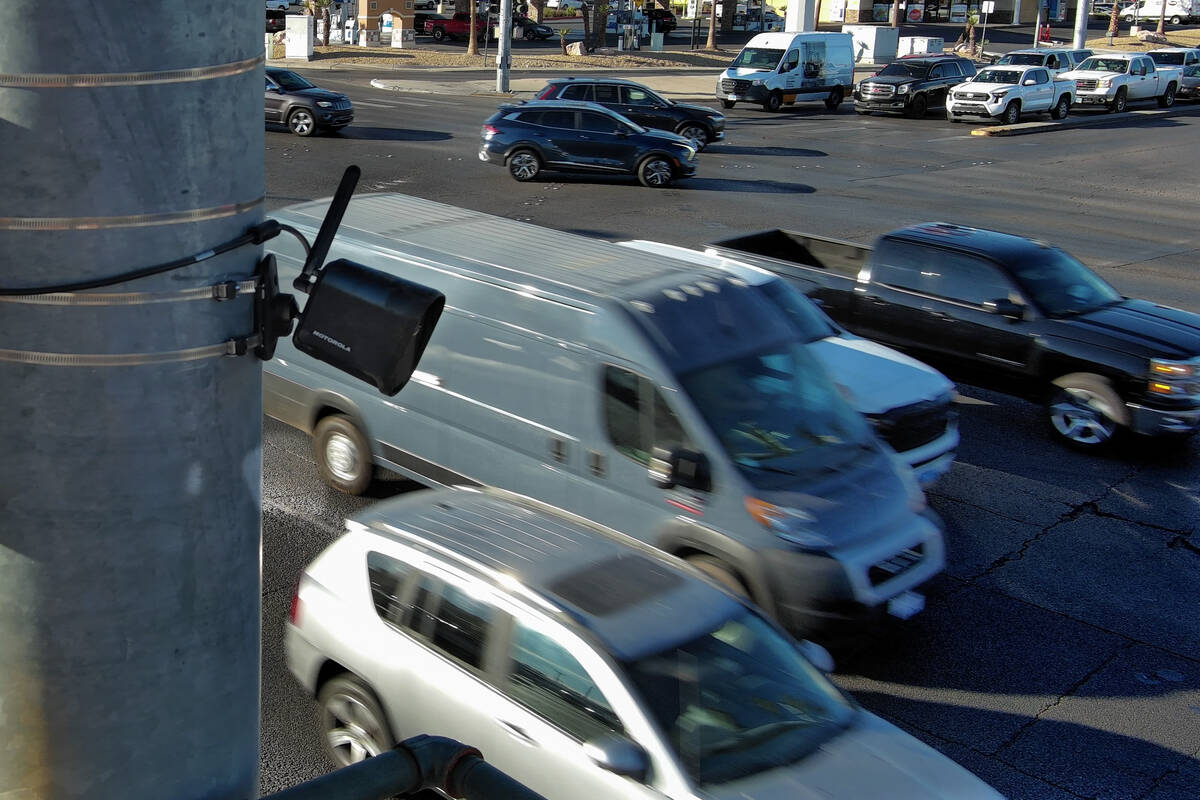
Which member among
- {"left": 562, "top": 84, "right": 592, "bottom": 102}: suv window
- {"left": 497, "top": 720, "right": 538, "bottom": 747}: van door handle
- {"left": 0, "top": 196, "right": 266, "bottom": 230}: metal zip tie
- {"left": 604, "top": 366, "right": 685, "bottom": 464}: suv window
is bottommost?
{"left": 497, "top": 720, "right": 538, "bottom": 747}: van door handle

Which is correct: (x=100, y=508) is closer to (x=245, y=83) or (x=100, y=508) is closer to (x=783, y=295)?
(x=245, y=83)

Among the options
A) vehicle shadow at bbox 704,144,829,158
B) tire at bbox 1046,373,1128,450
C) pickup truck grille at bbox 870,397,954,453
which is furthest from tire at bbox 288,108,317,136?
pickup truck grille at bbox 870,397,954,453

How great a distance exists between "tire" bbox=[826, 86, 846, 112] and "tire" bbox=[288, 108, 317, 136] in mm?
18074

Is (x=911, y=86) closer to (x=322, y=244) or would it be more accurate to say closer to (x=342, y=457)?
(x=342, y=457)

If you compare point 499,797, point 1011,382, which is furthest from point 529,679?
point 1011,382

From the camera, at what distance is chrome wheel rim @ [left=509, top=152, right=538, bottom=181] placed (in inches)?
926

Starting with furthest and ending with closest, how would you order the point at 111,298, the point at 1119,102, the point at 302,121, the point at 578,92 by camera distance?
the point at 1119,102 → the point at 302,121 → the point at 578,92 → the point at 111,298

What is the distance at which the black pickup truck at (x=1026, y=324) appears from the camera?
431 inches

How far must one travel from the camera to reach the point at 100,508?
6.75 feet

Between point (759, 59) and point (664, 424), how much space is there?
32.1 metres

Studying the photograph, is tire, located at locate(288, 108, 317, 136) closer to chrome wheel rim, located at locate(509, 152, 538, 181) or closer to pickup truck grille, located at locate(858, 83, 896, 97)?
chrome wheel rim, located at locate(509, 152, 538, 181)

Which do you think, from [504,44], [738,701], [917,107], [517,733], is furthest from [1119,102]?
[517,733]

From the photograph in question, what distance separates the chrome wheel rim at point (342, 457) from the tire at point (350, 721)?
11.5 feet

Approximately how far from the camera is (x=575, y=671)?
17.2 feet
